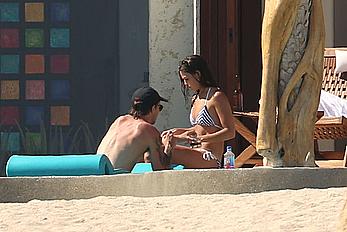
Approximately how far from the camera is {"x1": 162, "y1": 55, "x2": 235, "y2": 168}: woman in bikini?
10211mm

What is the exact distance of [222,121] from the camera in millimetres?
10484

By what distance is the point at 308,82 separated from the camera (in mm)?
8367

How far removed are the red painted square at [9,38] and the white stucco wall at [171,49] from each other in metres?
1.38

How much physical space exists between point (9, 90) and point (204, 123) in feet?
8.90

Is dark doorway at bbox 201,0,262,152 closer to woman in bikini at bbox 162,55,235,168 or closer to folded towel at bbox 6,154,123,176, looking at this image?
woman in bikini at bbox 162,55,235,168

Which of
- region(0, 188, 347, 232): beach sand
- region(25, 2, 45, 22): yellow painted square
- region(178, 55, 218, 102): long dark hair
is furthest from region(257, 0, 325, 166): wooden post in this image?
region(25, 2, 45, 22): yellow painted square

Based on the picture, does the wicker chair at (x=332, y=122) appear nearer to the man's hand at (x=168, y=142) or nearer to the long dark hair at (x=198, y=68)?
the long dark hair at (x=198, y=68)

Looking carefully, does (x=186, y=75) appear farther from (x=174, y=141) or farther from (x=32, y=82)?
(x=32, y=82)

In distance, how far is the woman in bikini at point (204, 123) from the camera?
10.2 metres

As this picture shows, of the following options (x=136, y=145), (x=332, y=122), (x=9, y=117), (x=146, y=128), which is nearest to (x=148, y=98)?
(x=146, y=128)

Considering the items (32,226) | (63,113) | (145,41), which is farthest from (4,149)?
(32,226)

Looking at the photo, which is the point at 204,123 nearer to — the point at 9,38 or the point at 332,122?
the point at 332,122

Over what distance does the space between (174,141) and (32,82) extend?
2.75 metres

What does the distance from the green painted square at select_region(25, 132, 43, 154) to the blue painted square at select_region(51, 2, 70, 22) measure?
3.68 feet
